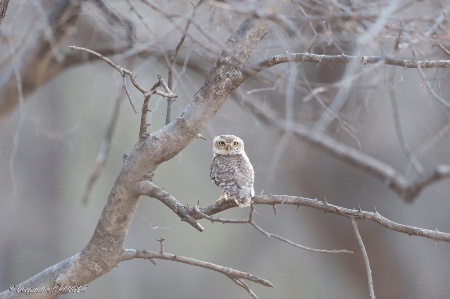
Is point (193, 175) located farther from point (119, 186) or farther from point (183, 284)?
point (119, 186)

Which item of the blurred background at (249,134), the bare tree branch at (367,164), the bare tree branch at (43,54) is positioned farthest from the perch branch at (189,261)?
the bare tree branch at (367,164)

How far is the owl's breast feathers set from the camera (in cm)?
305

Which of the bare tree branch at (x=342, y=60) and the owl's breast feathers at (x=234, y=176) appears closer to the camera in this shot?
the bare tree branch at (x=342, y=60)

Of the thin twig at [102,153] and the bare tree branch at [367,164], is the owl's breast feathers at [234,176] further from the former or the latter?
the bare tree branch at [367,164]

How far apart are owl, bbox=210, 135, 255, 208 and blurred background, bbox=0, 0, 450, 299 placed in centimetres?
13

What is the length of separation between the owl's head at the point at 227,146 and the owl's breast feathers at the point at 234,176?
0.06 metres

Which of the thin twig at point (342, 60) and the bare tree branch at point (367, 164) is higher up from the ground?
the bare tree branch at point (367, 164)

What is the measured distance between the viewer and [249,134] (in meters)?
6.44

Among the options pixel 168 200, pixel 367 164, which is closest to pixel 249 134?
pixel 367 164

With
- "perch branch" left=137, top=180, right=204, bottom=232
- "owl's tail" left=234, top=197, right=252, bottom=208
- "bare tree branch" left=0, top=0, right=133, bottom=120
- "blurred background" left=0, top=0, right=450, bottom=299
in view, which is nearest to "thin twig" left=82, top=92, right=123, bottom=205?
"blurred background" left=0, top=0, right=450, bottom=299

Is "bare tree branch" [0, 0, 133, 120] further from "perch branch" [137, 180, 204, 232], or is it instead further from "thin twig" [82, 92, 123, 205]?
"perch branch" [137, 180, 204, 232]

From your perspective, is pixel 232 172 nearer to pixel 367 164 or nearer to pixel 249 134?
pixel 367 164

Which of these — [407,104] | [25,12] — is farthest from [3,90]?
[407,104]

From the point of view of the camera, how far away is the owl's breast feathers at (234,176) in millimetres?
3055
